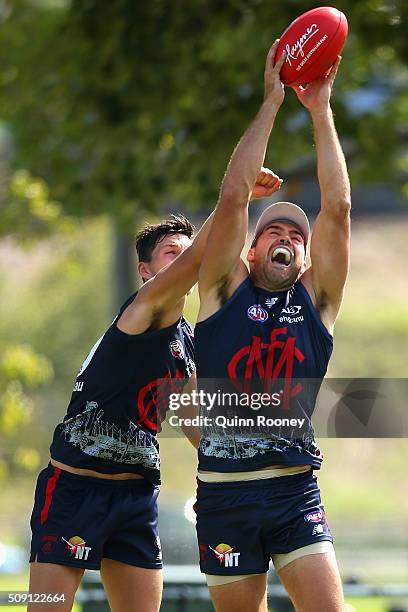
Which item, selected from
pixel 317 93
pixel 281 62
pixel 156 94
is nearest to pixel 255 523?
pixel 317 93

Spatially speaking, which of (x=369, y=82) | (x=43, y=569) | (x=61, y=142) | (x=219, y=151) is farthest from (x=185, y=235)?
(x=369, y=82)

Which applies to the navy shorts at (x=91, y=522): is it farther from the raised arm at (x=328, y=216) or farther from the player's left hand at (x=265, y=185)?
the player's left hand at (x=265, y=185)

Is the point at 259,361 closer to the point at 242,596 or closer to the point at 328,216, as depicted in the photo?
the point at 328,216

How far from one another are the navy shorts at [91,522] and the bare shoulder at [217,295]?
0.98 m

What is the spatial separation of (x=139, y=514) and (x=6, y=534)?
7.96 m

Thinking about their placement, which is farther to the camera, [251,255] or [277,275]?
[251,255]

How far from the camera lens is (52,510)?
562 centimetres

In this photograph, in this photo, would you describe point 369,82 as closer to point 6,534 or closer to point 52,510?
point 6,534

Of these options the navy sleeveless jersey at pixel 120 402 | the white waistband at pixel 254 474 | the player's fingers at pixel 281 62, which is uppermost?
the player's fingers at pixel 281 62

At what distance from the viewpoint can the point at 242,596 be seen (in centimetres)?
509

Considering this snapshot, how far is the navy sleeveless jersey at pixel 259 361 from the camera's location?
16.9ft

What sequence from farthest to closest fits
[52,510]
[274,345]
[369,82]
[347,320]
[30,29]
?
[347,320], [369,82], [30,29], [52,510], [274,345]

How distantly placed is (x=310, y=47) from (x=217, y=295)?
1.17 metres

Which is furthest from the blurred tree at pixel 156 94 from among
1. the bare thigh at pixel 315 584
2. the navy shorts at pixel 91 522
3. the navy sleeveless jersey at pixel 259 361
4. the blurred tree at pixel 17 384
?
the bare thigh at pixel 315 584
